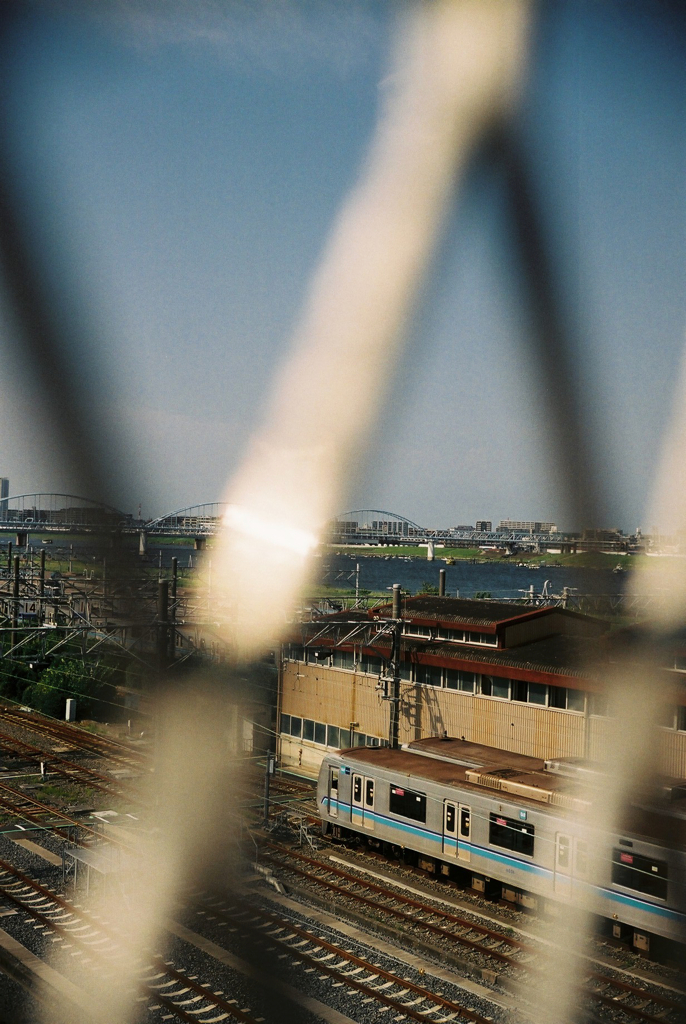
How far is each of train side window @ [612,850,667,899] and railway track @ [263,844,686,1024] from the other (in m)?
0.84

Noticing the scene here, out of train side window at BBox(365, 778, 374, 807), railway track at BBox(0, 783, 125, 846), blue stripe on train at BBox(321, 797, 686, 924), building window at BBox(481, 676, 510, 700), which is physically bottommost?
railway track at BBox(0, 783, 125, 846)

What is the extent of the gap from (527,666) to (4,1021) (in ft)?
28.0

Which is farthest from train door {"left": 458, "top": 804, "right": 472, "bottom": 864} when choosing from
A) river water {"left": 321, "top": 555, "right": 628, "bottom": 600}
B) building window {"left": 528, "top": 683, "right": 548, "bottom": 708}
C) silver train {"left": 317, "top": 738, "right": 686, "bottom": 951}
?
river water {"left": 321, "top": 555, "right": 628, "bottom": 600}

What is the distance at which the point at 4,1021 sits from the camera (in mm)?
6914

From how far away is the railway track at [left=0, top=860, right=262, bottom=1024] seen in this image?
7.30 metres

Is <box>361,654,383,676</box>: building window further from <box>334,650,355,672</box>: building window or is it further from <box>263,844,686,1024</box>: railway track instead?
<box>263,844,686,1024</box>: railway track

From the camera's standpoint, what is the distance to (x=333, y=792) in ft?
41.9

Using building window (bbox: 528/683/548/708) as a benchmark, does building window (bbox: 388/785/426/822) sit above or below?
below

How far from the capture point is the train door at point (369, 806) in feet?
39.6

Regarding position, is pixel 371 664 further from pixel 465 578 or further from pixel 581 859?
pixel 465 578

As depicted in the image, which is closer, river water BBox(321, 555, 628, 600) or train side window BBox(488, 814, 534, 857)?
river water BBox(321, 555, 628, 600)

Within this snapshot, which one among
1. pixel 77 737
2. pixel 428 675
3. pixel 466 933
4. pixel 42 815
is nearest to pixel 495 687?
pixel 428 675

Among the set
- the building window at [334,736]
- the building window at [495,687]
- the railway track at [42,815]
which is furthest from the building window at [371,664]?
the railway track at [42,815]

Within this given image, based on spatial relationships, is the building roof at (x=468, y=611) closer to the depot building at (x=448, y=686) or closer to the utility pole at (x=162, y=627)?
the depot building at (x=448, y=686)
